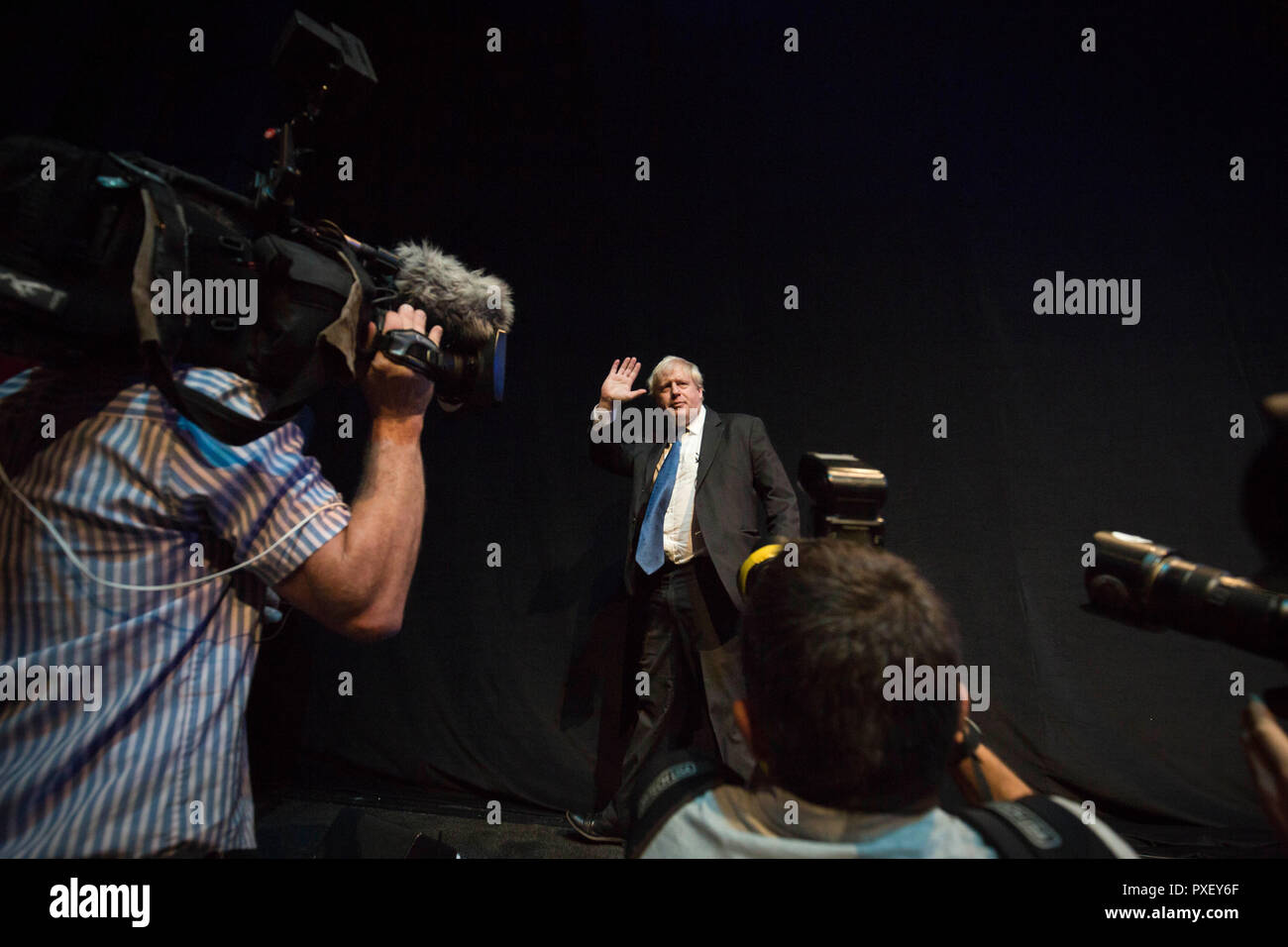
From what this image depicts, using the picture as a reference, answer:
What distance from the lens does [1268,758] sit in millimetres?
646

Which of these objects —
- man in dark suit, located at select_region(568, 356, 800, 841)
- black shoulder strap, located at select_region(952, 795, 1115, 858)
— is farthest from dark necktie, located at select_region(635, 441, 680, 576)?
black shoulder strap, located at select_region(952, 795, 1115, 858)

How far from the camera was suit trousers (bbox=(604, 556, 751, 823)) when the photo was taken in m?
2.40

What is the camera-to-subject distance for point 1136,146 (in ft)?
8.74

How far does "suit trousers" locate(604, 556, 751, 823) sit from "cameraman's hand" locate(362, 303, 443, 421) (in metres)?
1.67

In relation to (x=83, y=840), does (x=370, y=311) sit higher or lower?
higher

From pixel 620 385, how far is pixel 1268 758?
2284 millimetres

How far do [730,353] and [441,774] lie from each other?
85.1 inches

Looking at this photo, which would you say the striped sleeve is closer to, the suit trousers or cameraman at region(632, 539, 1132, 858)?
cameraman at region(632, 539, 1132, 858)

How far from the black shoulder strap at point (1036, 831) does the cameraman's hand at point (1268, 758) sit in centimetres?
21

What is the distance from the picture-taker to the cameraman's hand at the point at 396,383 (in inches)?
37.5

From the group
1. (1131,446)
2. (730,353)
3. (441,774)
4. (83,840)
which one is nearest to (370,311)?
(83,840)

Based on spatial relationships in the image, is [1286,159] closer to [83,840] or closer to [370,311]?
[370,311]

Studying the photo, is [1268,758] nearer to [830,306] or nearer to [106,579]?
[106,579]

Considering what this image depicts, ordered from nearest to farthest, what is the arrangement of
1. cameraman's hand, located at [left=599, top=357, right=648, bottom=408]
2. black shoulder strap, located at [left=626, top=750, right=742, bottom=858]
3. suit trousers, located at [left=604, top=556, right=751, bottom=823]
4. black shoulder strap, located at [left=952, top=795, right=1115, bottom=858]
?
black shoulder strap, located at [left=952, top=795, right=1115, bottom=858] < black shoulder strap, located at [left=626, top=750, right=742, bottom=858] < suit trousers, located at [left=604, top=556, right=751, bottom=823] < cameraman's hand, located at [left=599, top=357, right=648, bottom=408]
